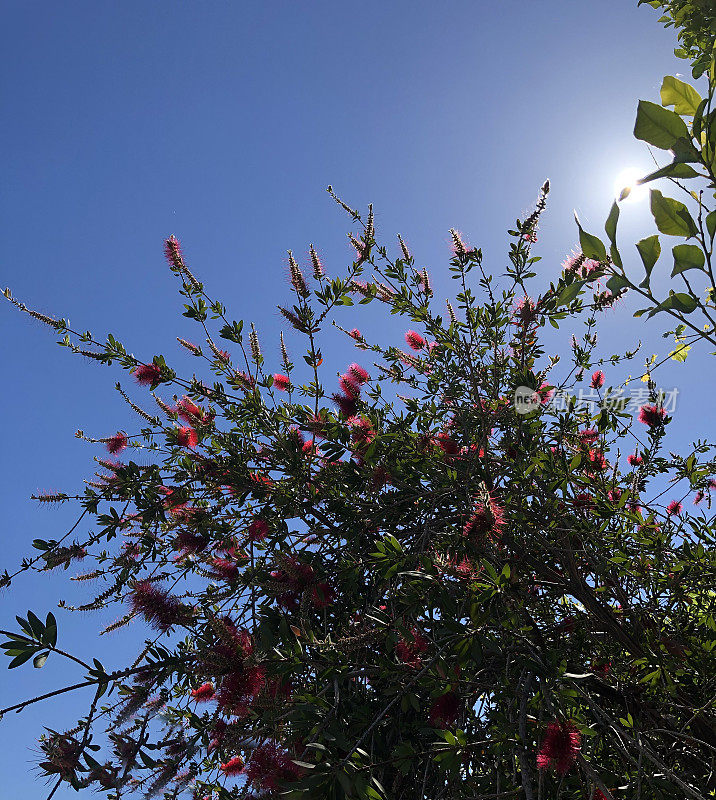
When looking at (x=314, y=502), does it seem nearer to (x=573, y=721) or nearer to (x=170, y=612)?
(x=170, y=612)

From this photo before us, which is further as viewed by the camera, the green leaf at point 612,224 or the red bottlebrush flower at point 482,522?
the red bottlebrush flower at point 482,522

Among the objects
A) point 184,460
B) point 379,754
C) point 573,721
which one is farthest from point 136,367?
point 573,721

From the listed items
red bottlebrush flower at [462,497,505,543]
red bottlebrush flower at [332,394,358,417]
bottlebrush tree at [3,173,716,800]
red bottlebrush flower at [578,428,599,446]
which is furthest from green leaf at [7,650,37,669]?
red bottlebrush flower at [578,428,599,446]

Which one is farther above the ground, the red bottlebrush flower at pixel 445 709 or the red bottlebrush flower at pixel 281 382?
the red bottlebrush flower at pixel 281 382

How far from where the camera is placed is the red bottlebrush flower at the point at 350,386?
228 cm

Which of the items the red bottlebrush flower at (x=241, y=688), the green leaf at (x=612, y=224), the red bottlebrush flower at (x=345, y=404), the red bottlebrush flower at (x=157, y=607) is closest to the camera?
the green leaf at (x=612, y=224)

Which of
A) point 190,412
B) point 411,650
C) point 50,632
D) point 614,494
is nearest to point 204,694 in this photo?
Result: point 50,632

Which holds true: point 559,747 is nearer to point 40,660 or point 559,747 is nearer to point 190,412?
point 40,660

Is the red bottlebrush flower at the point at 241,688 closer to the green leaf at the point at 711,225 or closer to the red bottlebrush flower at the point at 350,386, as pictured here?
the red bottlebrush flower at the point at 350,386

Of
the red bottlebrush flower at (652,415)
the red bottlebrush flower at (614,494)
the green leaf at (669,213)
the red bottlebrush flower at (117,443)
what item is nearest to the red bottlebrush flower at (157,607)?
the red bottlebrush flower at (117,443)

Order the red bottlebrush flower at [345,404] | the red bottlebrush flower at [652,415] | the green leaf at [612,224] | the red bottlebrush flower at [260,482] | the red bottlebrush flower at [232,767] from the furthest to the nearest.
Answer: the red bottlebrush flower at [652,415]
the red bottlebrush flower at [345,404]
the red bottlebrush flower at [260,482]
the red bottlebrush flower at [232,767]
the green leaf at [612,224]

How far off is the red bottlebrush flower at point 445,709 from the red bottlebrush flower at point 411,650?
0.35 ft

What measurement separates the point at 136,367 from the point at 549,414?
1648 millimetres

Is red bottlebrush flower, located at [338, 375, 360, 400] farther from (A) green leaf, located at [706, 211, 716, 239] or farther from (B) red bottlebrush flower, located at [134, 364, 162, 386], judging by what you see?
(A) green leaf, located at [706, 211, 716, 239]
